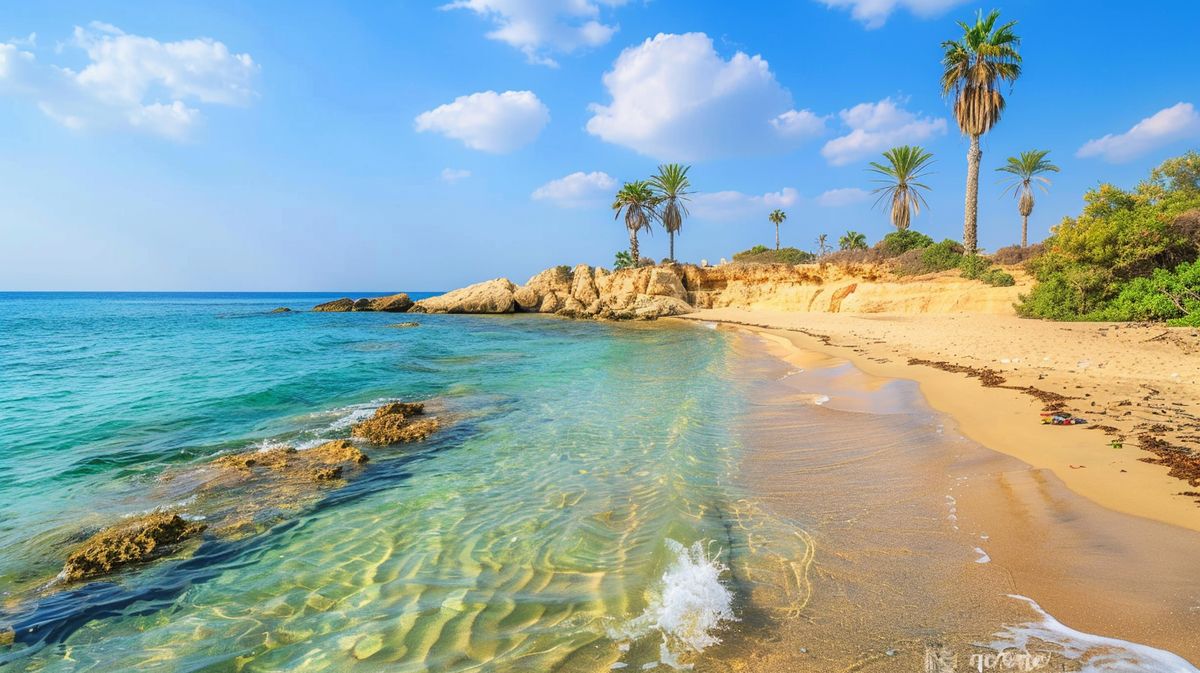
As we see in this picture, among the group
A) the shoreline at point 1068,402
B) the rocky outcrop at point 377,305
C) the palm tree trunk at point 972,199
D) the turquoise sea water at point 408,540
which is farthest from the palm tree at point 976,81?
Answer: the rocky outcrop at point 377,305

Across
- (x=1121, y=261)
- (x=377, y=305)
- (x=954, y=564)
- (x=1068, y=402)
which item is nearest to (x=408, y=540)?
(x=954, y=564)

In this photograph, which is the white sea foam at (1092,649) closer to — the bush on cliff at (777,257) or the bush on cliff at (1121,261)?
the bush on cliff at (1121,261)

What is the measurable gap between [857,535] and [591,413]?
241 inches

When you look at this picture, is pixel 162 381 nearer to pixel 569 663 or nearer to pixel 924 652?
pixel 569 663

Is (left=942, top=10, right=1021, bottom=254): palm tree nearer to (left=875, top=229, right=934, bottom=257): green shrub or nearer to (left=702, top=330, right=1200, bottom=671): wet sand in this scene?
(left=875, top=229, right=934, bottom=257): green shrub

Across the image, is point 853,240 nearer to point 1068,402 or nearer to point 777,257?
point 777,257

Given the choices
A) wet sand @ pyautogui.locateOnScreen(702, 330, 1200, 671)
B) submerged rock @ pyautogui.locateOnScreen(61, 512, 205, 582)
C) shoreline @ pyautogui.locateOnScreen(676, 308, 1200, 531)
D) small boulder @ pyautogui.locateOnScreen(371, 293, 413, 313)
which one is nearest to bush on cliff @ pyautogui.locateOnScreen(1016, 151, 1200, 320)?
shoreline @ pyautogui.locateOnScreen(676, 308, 1200, 531)

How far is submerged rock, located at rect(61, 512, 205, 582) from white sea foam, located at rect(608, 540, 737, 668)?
4.55 metres

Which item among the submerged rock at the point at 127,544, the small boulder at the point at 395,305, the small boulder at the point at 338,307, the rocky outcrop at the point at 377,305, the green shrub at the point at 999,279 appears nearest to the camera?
the submerged rock at the point at 127,544

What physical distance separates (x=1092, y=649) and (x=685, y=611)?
2242 mm

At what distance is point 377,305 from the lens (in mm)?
54844

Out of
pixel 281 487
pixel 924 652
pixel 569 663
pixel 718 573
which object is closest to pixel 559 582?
pixel 569 663

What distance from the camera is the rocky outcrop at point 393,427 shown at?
8.21 m

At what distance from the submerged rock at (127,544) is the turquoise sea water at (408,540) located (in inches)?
7.2
